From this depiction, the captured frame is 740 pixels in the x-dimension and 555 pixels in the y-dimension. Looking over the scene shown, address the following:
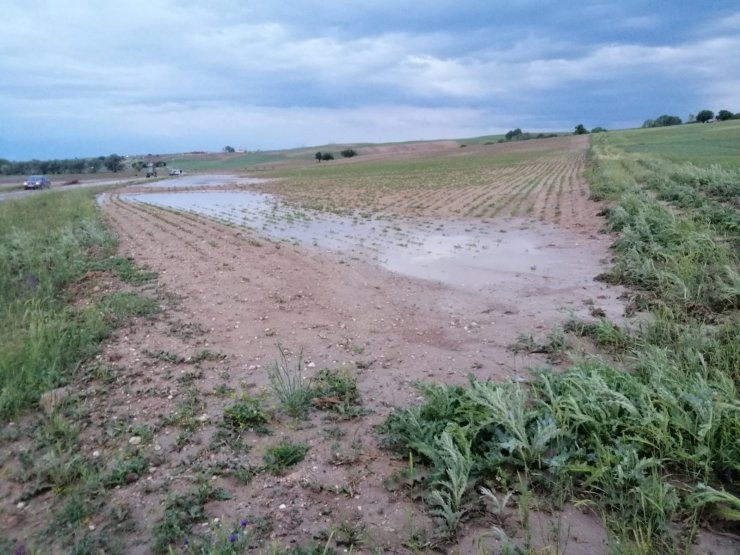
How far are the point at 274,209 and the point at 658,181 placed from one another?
13.0 meters

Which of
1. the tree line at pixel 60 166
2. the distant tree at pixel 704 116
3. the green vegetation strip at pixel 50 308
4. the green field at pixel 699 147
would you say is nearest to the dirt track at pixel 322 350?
the green vegetation strip at pixel 50 308

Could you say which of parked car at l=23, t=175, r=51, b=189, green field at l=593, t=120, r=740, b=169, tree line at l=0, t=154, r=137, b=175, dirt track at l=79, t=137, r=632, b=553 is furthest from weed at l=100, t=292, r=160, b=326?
tree line at l=0, t=154, r=137, b=175

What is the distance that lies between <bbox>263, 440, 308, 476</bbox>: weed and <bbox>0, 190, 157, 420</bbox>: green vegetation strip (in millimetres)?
2345

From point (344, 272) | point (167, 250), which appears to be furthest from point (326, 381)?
point (167, 250)

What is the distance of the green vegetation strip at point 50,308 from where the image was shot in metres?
4.77

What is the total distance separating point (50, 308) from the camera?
6730 mm

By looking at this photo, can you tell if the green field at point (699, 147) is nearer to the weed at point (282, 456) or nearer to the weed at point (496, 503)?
the weed at point (496, 503)

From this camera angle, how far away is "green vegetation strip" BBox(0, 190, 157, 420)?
15.6 ft

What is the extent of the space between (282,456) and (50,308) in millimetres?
4810

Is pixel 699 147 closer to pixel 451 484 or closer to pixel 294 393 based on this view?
pixel 294 393

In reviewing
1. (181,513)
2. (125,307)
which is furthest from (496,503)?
(125,307)

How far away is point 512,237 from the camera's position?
1165cm

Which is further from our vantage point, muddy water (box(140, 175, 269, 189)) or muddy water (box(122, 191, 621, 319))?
muddy water (box(140, 175, 269, 189))

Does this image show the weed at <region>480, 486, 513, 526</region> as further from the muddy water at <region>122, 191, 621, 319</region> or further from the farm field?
the muddy water at <region>122, 191, 621, 319</region>
